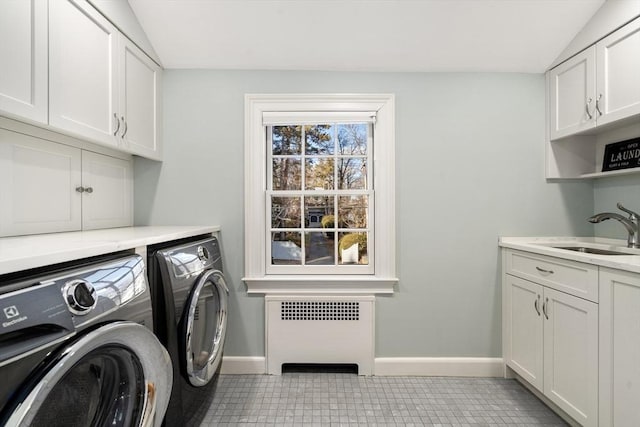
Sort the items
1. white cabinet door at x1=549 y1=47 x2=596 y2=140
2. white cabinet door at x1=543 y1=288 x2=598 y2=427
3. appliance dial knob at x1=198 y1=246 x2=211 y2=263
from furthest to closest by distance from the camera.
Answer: white cabinet door at x1=549 y1=47 x2=596 y2=140 → appliance dial knob at x1=198 y1=246 x2=211 y2=263 → white cabinet door at x1=543 y1=288 x2=598 y2=427

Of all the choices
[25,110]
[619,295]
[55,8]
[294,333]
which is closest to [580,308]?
[619,295]

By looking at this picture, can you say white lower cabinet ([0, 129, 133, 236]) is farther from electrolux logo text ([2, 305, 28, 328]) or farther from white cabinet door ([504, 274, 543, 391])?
white cabinet door ([504, 274, 543, 391])

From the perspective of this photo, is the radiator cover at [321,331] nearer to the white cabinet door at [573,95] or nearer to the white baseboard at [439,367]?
the white baseboard at [439,367]

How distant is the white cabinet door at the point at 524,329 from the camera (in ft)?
5.85

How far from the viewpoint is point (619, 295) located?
133 centimetres

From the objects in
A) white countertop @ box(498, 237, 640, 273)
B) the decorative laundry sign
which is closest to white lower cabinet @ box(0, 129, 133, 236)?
white countertop @ box(498, 237, 640, 273)

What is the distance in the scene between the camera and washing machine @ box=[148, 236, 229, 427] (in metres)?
1.27

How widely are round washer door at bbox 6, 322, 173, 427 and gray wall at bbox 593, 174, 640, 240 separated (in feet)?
9.02

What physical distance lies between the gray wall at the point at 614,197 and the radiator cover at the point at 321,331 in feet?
5.58

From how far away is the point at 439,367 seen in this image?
2129 mm

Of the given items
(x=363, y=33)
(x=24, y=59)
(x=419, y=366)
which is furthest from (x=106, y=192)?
(x=419, y=366)

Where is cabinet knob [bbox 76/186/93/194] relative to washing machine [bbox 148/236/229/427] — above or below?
above

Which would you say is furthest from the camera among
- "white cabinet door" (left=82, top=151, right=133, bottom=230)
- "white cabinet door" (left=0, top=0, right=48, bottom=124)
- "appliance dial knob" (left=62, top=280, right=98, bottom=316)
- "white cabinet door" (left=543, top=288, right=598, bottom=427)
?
"white cabinet door" (left=82, top=151, right=133, bottom=230)

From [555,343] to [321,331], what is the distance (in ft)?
4.51
